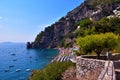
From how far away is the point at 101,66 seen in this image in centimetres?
1770

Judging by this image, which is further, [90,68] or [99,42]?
[99,42]

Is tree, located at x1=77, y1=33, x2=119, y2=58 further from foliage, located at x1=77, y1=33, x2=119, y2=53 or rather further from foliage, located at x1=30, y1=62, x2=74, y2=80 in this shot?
foliage, located at x1=30, y1=62, x2=74, y2=80

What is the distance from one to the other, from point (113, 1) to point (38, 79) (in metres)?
157

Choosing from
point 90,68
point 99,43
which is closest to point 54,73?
point 99,43

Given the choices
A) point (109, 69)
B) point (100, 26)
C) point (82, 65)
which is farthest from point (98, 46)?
point (100, 26)

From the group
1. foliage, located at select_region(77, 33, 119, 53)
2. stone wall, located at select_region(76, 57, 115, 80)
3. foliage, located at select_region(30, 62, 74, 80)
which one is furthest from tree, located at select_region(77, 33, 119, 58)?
stone wall, located at select_region(76, 57, 115, 80)

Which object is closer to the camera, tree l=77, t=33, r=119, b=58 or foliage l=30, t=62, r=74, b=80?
tree l=77, t=33, r=119, b=58

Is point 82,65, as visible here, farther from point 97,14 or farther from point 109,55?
point 97,14

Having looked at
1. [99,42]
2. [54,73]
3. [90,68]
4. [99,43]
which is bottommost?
[54,73]

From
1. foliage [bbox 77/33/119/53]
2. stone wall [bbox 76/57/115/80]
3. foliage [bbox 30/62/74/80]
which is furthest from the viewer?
foliage [bbox 30/62/74/80]

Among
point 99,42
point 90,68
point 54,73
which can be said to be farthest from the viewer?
point 54,73

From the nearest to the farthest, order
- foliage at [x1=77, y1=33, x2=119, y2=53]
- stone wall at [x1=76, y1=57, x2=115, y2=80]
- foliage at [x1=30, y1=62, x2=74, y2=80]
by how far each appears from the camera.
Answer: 1. stone wall at [x1=76, y1=57, x2=115, y2=80]
2. foliage at [x1=77, y1=33, x2=119, y2=53]
3. foliage at [x1=30, y1=62, x2=74, y2=80]

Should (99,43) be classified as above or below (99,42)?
below

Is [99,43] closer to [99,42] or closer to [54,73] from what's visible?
[99,42]
